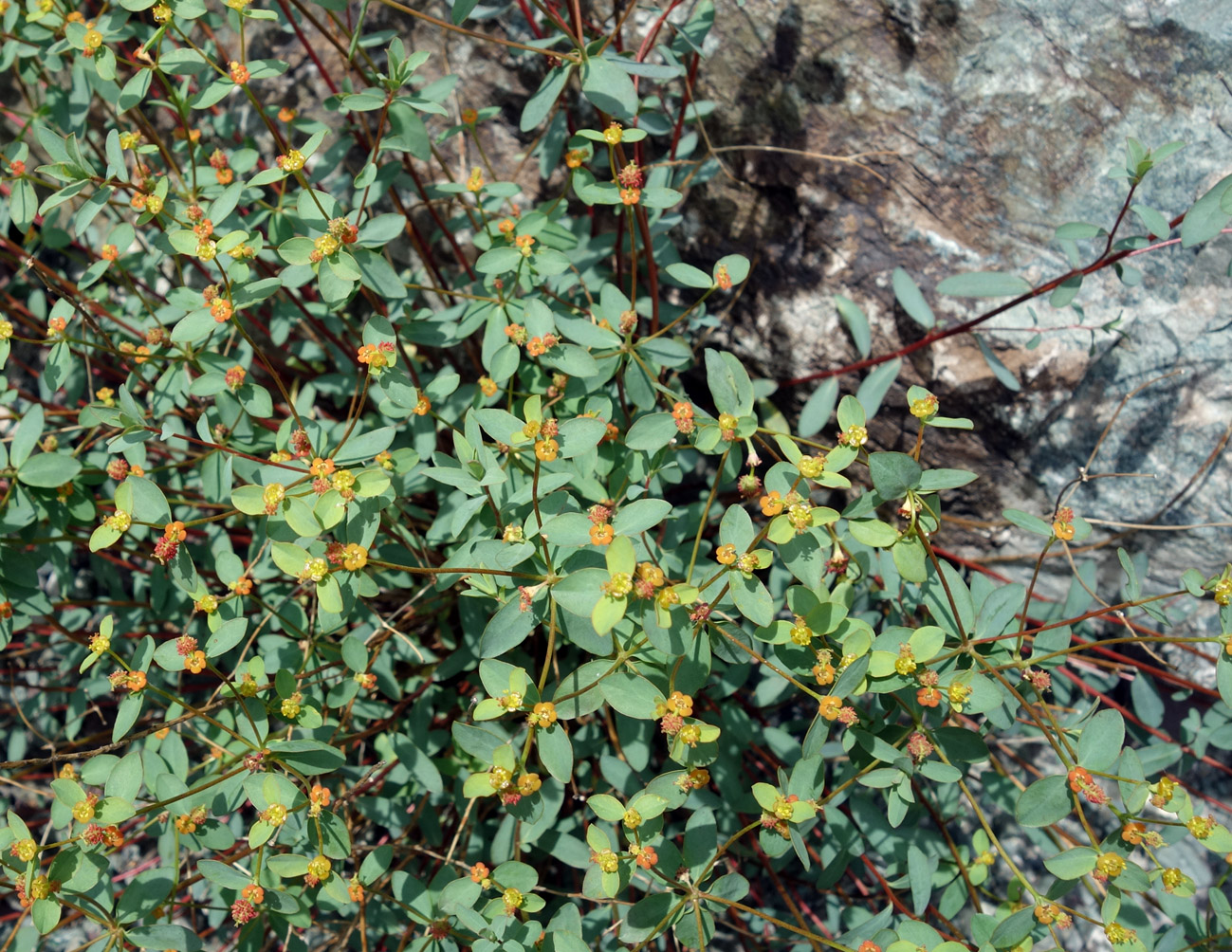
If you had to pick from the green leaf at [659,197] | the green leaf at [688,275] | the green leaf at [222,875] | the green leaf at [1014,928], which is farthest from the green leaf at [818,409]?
the green leaf at [222,875]

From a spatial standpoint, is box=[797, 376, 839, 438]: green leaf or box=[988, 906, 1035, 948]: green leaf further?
box=[797, 376, 839, 438]: green leaf

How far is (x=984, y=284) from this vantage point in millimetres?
2066

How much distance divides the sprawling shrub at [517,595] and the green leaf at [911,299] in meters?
0.02

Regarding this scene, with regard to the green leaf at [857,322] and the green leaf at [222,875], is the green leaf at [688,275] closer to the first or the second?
the green leaf at [857,322]

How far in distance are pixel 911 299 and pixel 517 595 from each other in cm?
134

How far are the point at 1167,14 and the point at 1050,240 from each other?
2.08 ft

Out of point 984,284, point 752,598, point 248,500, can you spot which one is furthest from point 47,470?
point 984,284

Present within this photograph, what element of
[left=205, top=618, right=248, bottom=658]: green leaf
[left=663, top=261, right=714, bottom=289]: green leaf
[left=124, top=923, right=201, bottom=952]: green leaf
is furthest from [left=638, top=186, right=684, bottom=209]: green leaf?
[left=124, top=923, right=201, bottom=952]: green leaf

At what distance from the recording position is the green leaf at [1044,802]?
5.28 feet

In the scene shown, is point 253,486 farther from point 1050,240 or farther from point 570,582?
point 1050,240

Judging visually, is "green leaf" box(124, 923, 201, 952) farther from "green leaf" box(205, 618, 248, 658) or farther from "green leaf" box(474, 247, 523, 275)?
"green leaf" box(474, 247, 523, 275)

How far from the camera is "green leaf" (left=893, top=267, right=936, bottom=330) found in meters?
2.18

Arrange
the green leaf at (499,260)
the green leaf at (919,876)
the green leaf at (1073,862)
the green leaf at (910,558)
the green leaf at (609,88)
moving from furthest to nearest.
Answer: the green leaf at (499,260) → the green leaf at (919,876) → the green leaf at (609,88) → the green leaf at (910,558) → the green leaf at (1073,862)

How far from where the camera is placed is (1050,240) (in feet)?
7.54
